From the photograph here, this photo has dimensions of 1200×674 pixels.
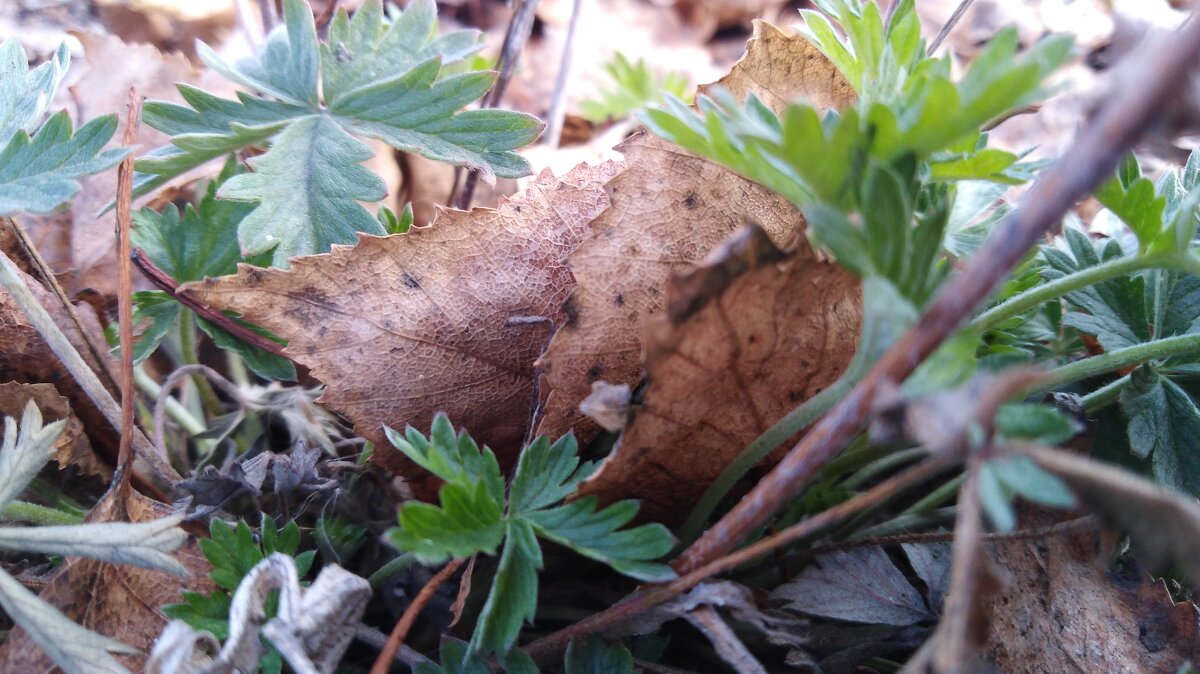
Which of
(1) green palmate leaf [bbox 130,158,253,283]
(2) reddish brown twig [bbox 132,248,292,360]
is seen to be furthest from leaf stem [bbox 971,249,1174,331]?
(1) green palmate leaf [bbox 130,158,253,283]

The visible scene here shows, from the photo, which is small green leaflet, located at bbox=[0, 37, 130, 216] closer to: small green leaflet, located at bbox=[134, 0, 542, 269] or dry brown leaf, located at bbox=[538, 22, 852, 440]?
→ small green leaflet, located at bbox=[134, 0, 542, 269]

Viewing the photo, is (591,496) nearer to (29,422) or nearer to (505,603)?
(505,603)

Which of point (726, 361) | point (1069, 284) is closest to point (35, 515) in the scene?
point (726, 361)

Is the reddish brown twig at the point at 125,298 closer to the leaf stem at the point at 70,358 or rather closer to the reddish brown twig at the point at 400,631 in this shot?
the leaf stem at the point at 70,358

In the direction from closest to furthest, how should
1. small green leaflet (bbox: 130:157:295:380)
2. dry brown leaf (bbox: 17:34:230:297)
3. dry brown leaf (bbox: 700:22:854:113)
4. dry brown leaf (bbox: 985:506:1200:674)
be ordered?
dry brown leaf (bbox: 985:506:1200:674) < dry brown leaf (bbox: 700:22:854:113) < small green leaflet (bbox: 130:157:295:380) < dry brown leaf (bbox: 17:34:230:297)

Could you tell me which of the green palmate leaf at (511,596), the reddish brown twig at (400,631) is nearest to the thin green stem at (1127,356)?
the green palmate leaf at (511,596)

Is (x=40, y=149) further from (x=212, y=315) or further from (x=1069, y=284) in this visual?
(x=1069, y=284)

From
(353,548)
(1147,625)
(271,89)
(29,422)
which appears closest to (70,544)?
(29,422)

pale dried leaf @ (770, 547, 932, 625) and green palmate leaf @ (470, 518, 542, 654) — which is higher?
green palmate leaf @ (470, 518, 542, 654)
